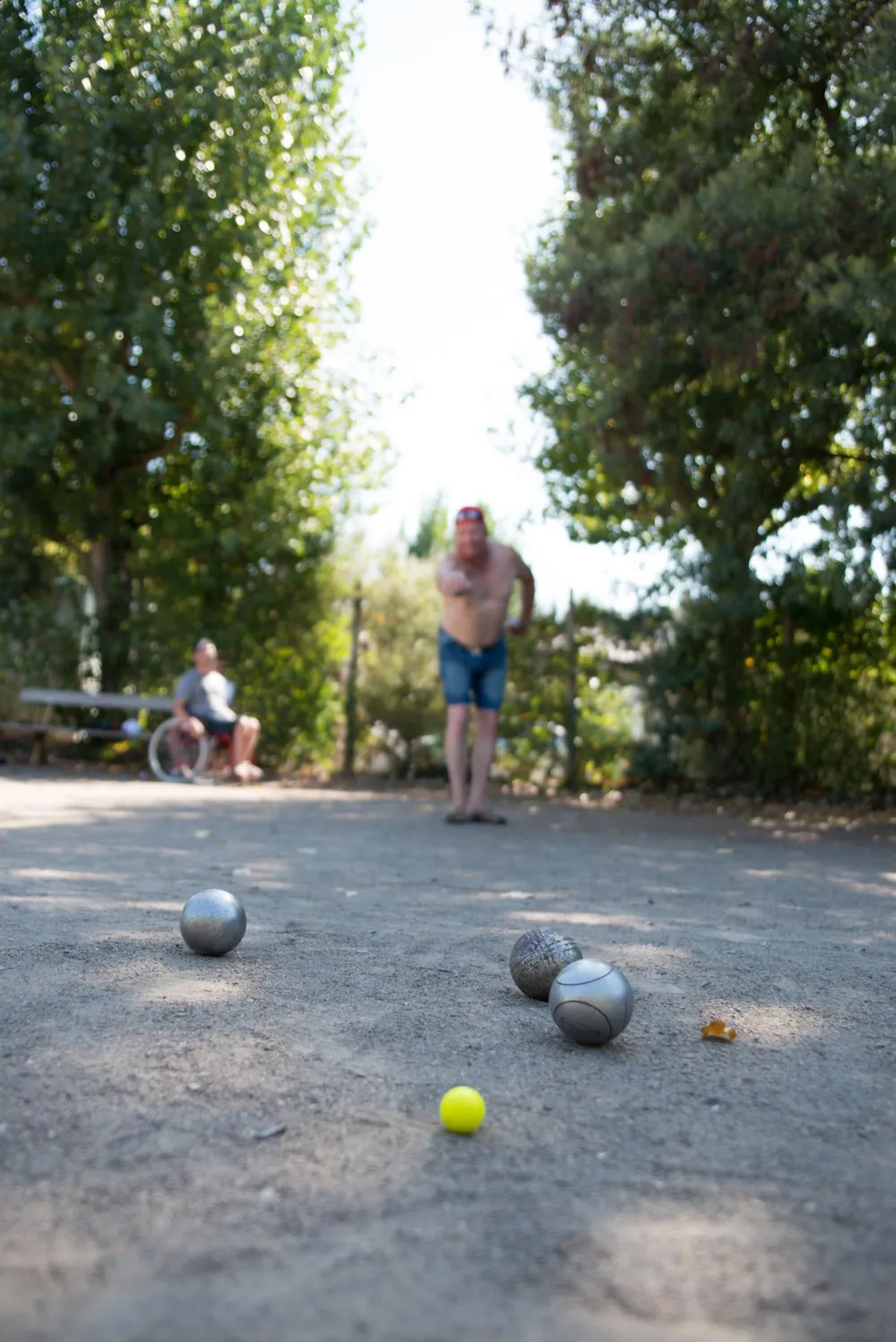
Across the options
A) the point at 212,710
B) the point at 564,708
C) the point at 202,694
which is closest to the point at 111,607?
the point at 202,694

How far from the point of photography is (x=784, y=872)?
23.3 feet

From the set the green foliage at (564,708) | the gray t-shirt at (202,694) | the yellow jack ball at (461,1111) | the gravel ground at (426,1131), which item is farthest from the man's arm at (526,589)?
the yellow jack ball at (461,1111)

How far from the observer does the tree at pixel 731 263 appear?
904cm

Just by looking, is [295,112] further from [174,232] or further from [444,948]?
[444,948]

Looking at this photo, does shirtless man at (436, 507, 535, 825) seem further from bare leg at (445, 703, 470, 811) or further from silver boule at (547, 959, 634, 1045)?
silver boule at (547, 959, 634, 1045)

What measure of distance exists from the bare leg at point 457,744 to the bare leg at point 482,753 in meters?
0.10

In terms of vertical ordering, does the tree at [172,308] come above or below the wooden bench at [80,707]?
above

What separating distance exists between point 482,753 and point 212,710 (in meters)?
4.51

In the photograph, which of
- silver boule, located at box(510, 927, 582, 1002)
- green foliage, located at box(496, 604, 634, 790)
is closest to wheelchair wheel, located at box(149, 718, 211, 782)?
green foliage, located at box(496, 604, 634, 790)

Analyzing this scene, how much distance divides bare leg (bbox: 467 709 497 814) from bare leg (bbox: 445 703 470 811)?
104 mm

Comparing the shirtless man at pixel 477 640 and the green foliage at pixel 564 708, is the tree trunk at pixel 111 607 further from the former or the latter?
the shirtless man at pixel 477 640

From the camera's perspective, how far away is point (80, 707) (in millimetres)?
14844

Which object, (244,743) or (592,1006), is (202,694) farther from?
(592,1006)

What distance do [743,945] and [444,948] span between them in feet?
3.75
